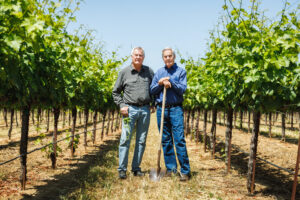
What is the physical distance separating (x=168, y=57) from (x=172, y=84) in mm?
590

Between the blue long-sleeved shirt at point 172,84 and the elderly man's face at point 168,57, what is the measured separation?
0.11m

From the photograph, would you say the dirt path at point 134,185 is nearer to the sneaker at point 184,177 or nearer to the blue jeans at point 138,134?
the sneaker at point 184,177

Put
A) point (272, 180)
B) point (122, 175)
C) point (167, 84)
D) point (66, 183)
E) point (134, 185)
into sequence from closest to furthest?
point (134, 185) < point (167, 84) < point (122, 175) < point (66, 183) < point (272, 180)

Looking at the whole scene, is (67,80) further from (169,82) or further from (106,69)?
(106,69)

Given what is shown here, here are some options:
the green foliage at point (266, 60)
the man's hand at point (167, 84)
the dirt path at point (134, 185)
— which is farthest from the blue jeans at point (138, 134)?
the green foliage at point (266, 60)

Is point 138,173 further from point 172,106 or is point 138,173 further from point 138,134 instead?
point 172,106

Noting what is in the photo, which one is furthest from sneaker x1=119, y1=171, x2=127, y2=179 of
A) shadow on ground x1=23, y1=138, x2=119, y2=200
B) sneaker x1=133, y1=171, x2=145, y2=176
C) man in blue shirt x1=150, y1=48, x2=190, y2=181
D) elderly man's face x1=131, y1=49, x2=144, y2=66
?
elderly man's face x1=131, y1=49, x2=144, y2=66

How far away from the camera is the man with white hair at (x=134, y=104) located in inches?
184

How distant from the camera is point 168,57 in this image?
186 inches

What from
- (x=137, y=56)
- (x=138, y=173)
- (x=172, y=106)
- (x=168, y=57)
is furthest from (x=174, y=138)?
(x=137, y=56)

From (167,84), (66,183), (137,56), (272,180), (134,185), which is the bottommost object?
(272,180)

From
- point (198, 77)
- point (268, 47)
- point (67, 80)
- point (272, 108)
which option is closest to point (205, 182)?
point (272, 108)

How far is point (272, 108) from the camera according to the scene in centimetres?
398

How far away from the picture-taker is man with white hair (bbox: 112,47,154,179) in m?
4.67
